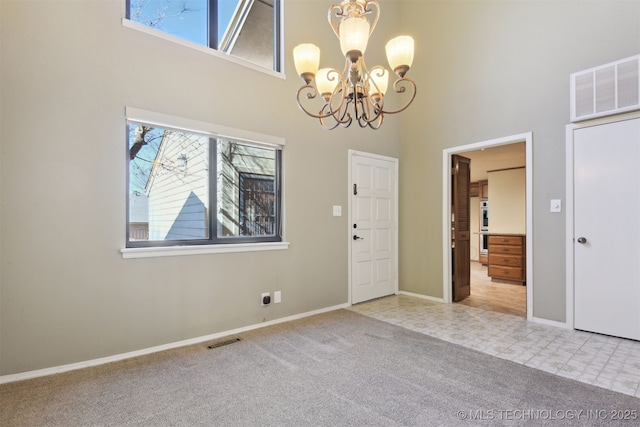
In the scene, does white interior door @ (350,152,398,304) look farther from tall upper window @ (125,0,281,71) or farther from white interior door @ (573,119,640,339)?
white interior door @ (573,119,640,339)

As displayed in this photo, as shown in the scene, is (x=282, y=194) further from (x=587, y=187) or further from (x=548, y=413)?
(x=587, y=187)

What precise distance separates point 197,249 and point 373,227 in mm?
2465

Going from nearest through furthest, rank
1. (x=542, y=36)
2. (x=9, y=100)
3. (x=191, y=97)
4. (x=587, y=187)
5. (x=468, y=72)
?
(x=9, y=100), (x=191, y=97), (x=587, y=187), (x=542, y=36), (x=468, y=72)

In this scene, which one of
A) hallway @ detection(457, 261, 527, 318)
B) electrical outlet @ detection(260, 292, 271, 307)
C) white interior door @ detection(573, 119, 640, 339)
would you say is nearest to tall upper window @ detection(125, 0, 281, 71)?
electrical outlet @ detection(260, 292, 271, 307)

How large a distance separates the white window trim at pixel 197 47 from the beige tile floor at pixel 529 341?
301 centimetres

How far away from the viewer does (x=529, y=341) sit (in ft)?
9.88

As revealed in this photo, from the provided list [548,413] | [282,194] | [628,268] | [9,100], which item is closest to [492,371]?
[548,413]

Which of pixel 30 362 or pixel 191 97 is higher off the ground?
pixel 191 97

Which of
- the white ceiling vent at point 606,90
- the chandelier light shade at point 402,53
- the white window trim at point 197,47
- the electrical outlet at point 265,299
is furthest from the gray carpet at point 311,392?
the white window trim at point 197,47

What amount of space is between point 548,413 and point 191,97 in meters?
3.59

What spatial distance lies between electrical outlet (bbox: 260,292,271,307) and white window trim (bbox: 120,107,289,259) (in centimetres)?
49

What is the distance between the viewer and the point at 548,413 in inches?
74.9

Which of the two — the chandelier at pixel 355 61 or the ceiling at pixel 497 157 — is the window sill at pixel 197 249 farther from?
the ceiling at pixel 497 157

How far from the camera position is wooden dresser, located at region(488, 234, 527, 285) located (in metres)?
5.60
